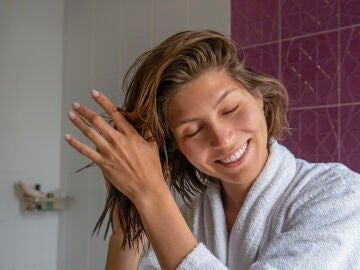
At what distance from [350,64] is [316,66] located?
111 mm

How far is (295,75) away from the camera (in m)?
1.46

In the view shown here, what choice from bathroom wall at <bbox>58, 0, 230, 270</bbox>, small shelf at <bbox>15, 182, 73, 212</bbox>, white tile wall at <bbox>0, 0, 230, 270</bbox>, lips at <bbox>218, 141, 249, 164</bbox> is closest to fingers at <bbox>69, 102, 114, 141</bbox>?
lips at <bbox>218, 141, 249, 164</bbox>

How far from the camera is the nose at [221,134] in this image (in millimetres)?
858

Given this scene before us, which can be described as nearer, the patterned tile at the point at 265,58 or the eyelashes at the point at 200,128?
the eyelashes at the point at 200,128

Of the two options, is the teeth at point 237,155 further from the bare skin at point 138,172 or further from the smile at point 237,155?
the bare skin at point 138,172

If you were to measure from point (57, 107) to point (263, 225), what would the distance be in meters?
1.73

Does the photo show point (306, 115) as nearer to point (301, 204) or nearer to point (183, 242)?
point (301, 204)

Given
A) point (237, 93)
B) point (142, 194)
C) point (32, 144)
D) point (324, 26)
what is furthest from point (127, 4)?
point (142, 194)

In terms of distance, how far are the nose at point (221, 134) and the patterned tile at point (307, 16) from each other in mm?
715

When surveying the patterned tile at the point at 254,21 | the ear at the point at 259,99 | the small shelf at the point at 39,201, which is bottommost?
the small shelf at the point at 39,201

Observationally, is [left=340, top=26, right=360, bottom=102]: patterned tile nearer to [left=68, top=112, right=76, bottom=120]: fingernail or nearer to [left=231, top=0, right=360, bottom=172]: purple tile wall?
[left=231, top=0, right=360, bottom=172]: purple tile wall

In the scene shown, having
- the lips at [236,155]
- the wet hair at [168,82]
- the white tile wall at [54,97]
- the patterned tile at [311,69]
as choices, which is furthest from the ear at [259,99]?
the white tile wall at [54,97]

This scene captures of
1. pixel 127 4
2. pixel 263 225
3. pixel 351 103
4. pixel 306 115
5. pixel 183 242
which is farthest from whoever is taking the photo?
pixel 127 4

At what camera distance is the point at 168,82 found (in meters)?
0.90
